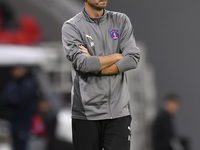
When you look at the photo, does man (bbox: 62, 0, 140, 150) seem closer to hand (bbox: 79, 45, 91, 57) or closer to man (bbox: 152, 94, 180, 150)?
hand (bbox: 79, 45, 91, 57)

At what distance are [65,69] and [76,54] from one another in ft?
12.6

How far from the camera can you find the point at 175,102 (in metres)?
5.14

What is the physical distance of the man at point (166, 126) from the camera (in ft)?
16.2

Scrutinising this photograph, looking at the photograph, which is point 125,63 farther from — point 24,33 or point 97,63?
point 24,33

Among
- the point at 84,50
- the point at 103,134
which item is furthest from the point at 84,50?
the point at 103,134

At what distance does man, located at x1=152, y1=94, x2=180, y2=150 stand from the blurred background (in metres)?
0.07

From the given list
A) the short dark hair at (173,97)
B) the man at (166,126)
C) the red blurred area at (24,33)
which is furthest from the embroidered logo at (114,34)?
the red blurred area at (24,33)

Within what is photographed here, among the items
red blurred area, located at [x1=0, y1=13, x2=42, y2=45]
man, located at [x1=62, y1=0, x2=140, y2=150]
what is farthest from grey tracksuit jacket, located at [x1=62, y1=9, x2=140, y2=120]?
red blurred area, located at [x1=0, y1=13, x2=42, y2=45]

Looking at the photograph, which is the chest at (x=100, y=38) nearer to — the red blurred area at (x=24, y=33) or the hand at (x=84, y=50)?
the hand at (x=84, y=50)

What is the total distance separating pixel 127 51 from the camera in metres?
2.24

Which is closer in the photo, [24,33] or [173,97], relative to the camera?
[173,97]

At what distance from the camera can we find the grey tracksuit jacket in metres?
2.19

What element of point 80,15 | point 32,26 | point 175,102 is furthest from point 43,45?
point 80,15

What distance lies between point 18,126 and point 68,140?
75 cm
